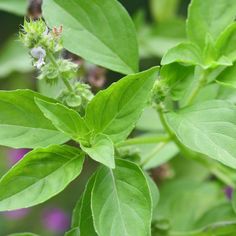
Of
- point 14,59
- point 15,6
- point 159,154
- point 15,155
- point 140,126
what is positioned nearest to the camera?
point 159,154

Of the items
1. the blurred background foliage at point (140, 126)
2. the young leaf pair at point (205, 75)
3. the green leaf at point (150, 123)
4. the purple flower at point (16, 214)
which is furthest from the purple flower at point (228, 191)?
the purple flower at point (16, 214)

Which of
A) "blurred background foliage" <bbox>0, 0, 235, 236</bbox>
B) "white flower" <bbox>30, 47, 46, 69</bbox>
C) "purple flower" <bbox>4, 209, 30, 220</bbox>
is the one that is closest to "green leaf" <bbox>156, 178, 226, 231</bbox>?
"blurred background foliage" <bbox>0, 0, 235, 236</bbox>

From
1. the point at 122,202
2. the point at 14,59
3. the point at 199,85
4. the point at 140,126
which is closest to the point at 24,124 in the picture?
the point at 122,202

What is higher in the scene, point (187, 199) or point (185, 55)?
point (185, 55)

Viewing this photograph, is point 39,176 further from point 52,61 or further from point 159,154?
point 159,154

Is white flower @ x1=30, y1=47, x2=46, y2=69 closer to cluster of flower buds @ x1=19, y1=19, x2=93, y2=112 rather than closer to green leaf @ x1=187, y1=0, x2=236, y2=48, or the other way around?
cluster of flower buds @ x1=19, y1=19, x2=93, y2=112

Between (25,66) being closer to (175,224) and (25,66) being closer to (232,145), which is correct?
(175,224)
